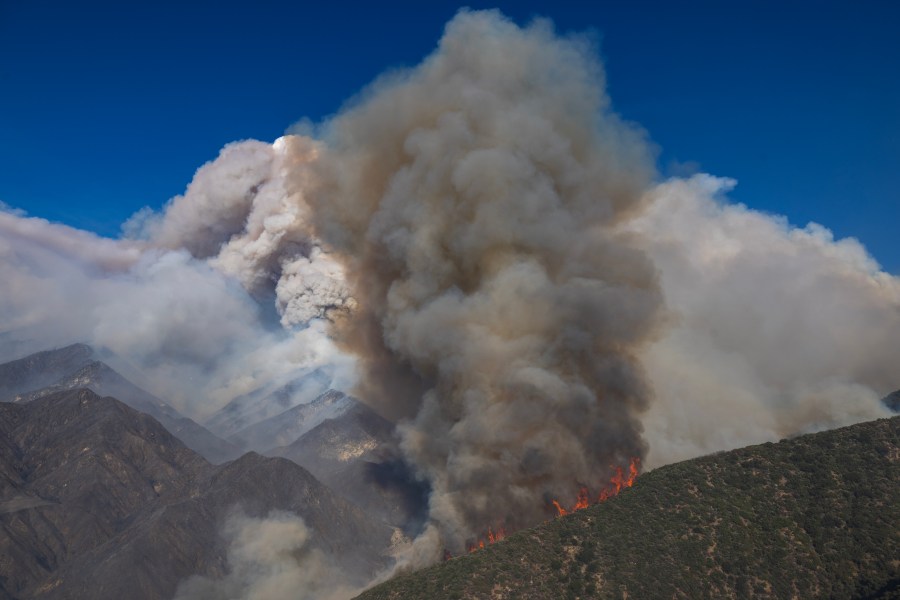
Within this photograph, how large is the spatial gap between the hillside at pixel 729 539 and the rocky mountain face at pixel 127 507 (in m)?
50.9

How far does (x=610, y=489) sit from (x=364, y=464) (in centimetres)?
7929

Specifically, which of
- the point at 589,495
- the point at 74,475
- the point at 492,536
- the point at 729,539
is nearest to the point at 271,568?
the point at 492,536

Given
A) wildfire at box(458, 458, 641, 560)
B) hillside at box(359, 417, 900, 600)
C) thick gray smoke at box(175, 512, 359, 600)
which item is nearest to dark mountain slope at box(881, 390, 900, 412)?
hillside at box(359, 417, 900, 600)

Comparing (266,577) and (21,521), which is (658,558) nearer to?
(266,577)

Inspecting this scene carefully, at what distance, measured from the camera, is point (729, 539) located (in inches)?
2087

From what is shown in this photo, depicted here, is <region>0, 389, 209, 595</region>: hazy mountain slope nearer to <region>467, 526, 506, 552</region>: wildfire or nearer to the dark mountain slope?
<region>467, 526, 506, 552</region>: wildfire

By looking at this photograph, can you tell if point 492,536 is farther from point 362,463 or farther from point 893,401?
point 362,463

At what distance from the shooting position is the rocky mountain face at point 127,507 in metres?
103

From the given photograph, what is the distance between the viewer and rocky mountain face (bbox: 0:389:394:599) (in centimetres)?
10275

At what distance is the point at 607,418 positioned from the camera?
6569cm

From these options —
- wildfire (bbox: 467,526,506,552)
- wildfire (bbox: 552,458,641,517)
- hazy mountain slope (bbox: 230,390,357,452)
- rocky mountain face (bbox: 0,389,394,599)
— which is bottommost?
wildfire (bbox: 467,526,506,552)

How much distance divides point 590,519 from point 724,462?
12732mm

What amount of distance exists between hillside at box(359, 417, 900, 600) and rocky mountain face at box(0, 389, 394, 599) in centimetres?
5093

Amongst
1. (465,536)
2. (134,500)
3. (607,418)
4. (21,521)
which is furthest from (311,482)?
(607,418)
